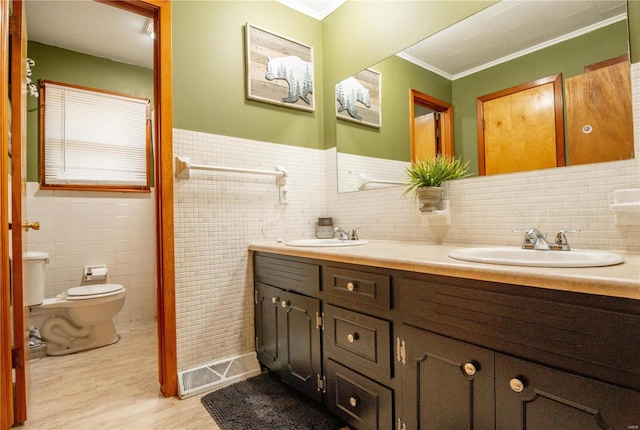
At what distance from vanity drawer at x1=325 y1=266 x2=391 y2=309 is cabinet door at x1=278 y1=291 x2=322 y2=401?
16 cm

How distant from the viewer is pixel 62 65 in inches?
113

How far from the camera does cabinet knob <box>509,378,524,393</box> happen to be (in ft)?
2.62

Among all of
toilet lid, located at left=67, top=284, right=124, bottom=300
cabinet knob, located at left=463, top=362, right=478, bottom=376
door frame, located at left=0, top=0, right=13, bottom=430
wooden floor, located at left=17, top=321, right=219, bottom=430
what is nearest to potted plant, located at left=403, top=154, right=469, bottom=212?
cabinet knob, located at left=463, top=362, right=478, bottom=376

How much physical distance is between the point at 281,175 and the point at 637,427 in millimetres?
1824

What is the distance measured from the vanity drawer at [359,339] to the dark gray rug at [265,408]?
34cm

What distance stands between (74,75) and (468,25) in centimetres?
327

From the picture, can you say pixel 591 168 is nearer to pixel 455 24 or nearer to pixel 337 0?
pixel 455 24

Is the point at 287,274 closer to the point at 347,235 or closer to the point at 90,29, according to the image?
the point at 347,235

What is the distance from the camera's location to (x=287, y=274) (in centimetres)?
167

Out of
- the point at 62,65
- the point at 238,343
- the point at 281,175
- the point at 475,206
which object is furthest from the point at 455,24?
the point at 62,65

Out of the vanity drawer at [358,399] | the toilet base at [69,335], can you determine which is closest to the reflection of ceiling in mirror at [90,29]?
the toilet base at [69,335]

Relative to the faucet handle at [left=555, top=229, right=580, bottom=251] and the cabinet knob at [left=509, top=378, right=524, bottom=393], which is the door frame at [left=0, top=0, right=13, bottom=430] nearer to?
the cabinet knob at [left=509, top=378, right=524, bottom=393]

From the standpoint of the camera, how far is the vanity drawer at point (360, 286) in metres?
1.15

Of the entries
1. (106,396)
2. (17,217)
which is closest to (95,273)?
(106,396)
